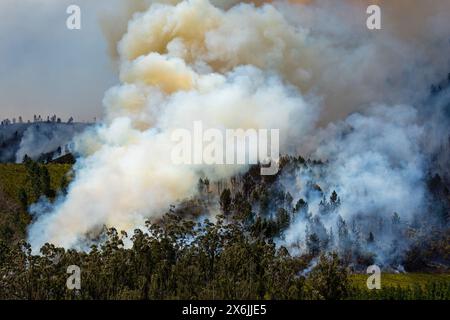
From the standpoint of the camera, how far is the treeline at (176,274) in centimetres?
6562

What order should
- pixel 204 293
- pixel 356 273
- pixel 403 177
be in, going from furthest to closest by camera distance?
pixel 403 177 → pixel 356 273 → pixel 204 293

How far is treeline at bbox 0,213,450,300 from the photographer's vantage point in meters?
65.6

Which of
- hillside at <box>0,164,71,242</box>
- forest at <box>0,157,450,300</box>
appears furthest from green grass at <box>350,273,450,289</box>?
hillside at <box>0,164,71,242</box>

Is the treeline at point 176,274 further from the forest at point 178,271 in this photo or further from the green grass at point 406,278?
the green grass at point 406,278

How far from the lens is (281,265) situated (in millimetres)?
70250

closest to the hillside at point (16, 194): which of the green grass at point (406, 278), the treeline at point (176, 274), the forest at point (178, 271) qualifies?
the forest at point (178, 271)

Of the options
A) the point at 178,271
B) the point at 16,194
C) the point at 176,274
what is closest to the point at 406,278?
the point at 178,271

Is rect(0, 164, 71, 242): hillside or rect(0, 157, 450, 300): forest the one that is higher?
rect(0, 164, 71, 242): hillside

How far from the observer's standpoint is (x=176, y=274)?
68812 millimetres

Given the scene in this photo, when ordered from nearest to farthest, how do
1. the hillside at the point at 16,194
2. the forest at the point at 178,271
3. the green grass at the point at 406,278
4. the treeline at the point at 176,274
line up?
the treeline at the point at 176,274
the forest at the point at 178,271
the green grass at the point at 406,278
the hillside at the point at 16,194

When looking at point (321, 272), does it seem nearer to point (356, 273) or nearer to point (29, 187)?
point (356, 273)

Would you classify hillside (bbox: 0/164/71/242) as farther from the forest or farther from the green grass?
the green grass
